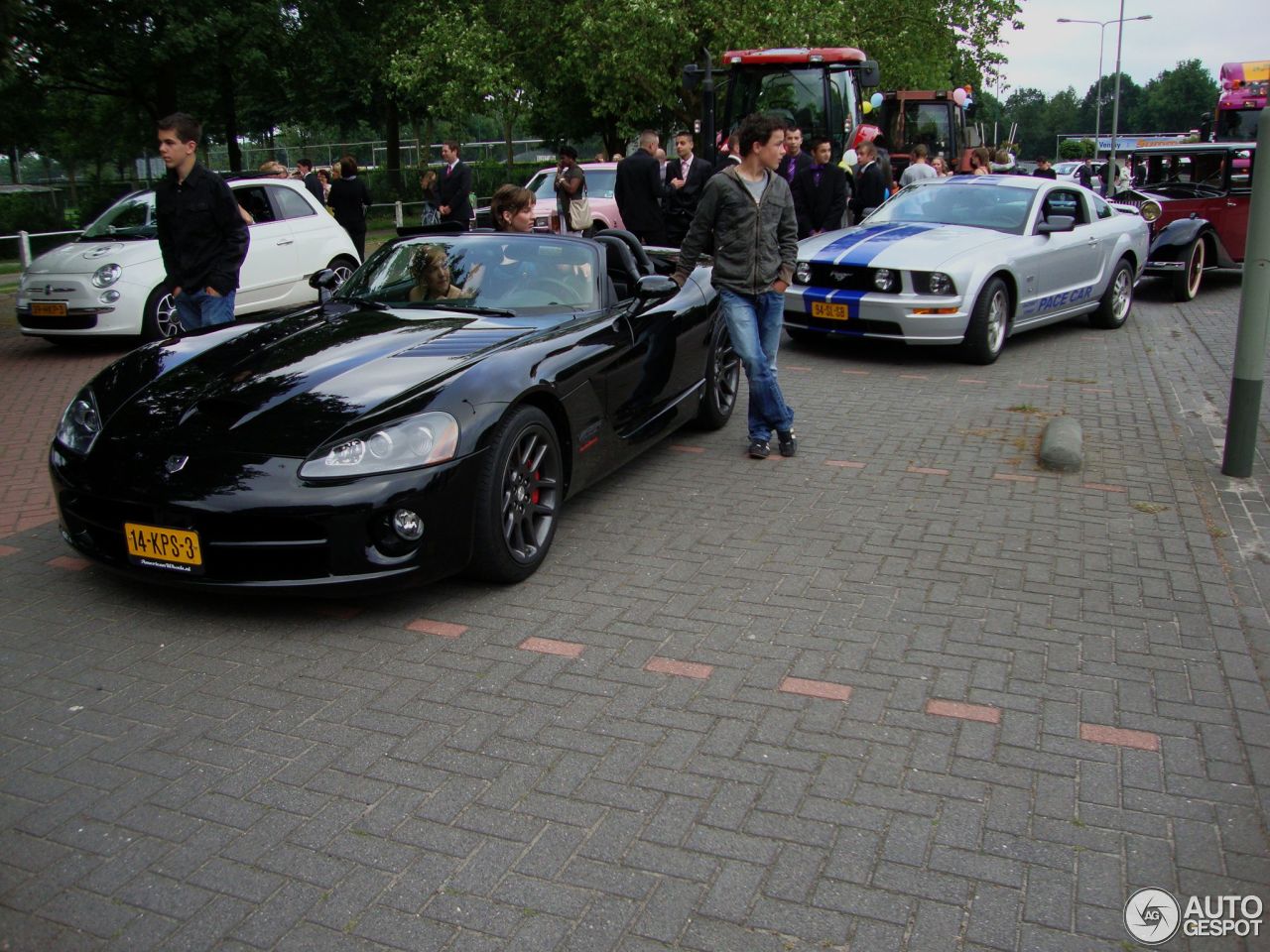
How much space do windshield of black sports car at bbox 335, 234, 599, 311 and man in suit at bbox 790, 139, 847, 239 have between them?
6.54 metres

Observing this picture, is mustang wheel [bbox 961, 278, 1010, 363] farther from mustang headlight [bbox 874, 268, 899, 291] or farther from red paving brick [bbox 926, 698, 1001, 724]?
red paving brick [bbox 926, 698, 1001, 724]

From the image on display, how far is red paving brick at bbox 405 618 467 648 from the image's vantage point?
4395 millimetres

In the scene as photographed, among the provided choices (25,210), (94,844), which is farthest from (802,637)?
(25,210)

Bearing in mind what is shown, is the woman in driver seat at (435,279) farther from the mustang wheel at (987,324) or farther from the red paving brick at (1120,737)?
the mustang wheel at (987,324)

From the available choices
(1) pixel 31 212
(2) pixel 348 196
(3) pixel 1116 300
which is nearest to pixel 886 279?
(3) pixel 1116 300

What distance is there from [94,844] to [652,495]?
144 inches

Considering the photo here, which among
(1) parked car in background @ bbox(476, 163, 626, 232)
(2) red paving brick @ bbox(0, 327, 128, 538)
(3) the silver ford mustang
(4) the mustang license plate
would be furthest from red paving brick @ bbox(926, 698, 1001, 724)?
(1) parked car in background @ bbox(476, 163, 626, 232)

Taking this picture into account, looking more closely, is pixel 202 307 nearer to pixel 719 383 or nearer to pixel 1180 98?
pixel 719 383

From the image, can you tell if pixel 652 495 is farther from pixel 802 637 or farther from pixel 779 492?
pixel 802 637

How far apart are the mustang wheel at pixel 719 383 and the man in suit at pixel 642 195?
4378 millimetres

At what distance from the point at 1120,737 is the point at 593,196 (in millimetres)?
16614

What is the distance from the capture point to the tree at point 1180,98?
375ft

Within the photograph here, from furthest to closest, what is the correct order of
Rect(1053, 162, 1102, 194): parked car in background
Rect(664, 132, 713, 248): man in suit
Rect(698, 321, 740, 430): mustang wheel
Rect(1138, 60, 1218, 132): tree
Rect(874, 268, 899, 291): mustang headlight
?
Rect(1138, 60, 1218, 132): tree → Rect(1053, 162, 1102, 194): parked car in background → Rect(664, 132, 713, 248): man in suit → Rect(874, 268, 899, 291): mustang headlight → Rect(698, 321, 740, 430): mustang wheel

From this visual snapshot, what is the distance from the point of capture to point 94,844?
3.03 m
